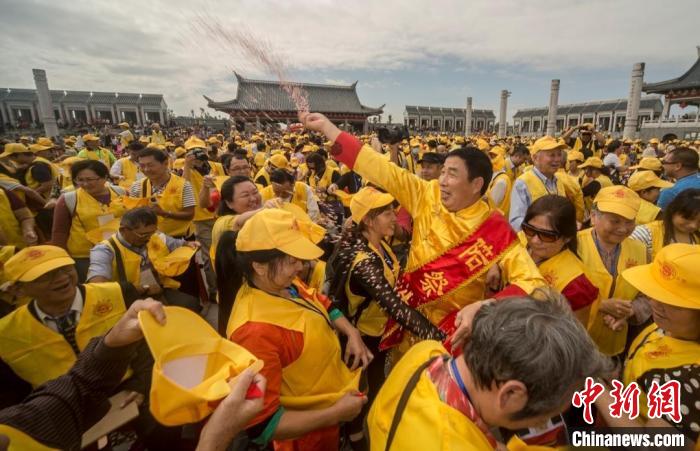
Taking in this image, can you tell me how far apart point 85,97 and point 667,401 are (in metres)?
67.7

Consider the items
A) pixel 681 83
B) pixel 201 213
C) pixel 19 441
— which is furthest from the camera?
pixel 681 83

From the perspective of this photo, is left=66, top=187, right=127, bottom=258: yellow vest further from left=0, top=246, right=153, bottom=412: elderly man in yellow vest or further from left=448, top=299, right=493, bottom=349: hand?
left=448, top=299, right=493, bottom=349: hand

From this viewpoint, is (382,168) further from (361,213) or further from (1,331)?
(1,331)

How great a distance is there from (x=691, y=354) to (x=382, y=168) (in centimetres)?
207

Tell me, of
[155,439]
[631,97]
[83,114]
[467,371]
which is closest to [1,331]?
[155,439]

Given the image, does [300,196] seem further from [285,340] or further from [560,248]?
[285,340]

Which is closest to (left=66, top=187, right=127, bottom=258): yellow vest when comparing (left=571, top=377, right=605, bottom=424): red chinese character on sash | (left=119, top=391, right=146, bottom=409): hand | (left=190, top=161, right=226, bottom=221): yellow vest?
(left=190, top=161, right=226, bottom=221): yellow vest

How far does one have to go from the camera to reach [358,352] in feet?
7.07

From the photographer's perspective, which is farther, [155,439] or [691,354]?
[155,439]

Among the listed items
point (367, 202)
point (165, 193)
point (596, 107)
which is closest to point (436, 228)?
point (367, 202)

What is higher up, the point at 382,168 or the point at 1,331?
the point at 382,168

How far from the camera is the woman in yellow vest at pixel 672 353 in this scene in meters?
1.54

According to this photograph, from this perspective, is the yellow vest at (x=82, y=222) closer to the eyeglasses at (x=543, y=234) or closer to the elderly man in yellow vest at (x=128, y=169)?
the elderly man in yellow vest at (x=128, y=169)

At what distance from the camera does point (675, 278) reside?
5.43 ft
